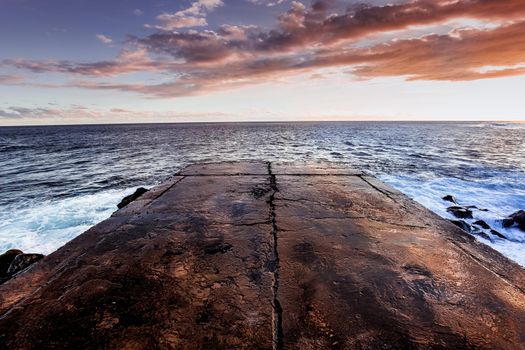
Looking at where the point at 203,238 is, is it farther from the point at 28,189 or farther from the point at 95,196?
the point at 28,189

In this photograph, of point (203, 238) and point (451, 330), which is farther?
point (203, 238)

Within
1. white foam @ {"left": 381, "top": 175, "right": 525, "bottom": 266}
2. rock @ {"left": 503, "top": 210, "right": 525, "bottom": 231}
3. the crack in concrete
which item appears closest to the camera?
the crack in concrete

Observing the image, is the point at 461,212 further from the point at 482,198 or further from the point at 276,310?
the point at 276,310

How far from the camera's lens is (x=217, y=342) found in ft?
4.47

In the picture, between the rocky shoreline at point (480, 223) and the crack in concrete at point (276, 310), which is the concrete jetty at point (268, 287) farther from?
the rocky shoreline at point (480, 223)

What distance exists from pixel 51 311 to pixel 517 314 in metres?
2.50

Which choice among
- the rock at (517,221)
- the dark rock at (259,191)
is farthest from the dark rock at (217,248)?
the rock at (517,221)

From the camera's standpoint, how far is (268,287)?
179 centimetres

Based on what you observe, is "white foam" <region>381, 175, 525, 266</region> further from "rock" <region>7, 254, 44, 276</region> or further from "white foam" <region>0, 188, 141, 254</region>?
"white foam" <region>0, 188, 141, 254</region>

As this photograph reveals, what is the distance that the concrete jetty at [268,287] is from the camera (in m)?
1.41

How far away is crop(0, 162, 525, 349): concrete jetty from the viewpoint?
1407 millimetres

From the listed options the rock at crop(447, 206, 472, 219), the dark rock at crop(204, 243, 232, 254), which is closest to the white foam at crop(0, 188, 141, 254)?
the dark rock at crop(204, 243, 232, 254)

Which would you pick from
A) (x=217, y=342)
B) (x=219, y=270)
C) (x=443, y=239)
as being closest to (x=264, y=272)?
(x=219, y=270)

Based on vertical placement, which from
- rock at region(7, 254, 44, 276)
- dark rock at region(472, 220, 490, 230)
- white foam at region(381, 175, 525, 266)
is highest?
rock at region(7, 254, 44, 276)
